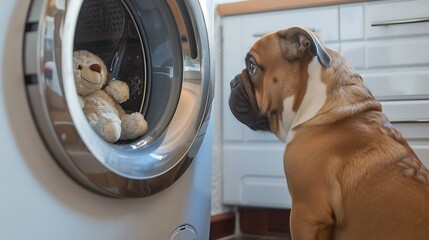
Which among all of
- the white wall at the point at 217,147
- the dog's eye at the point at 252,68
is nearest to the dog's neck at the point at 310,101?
the dog's eye at the point at 252,68

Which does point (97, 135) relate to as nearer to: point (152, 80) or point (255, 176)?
point (152, 80)

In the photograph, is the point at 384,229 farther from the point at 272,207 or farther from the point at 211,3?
the point at 272,207

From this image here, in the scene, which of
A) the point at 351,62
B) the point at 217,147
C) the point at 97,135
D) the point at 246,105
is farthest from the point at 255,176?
the point at 97,135

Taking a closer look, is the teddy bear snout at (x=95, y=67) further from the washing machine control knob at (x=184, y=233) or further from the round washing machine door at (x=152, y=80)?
the washing machine control knob at (x=184, y=233)

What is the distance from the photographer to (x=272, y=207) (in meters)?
2.03

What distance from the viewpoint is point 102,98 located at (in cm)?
114

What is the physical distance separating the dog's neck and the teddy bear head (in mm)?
466

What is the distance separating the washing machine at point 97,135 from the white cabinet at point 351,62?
0.71 meters

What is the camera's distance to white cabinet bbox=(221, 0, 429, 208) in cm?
176

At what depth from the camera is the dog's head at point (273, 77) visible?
1.30 m

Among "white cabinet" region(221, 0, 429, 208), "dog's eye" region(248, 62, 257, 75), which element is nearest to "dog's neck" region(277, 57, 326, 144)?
"dog's eye" region(248, 62, 257, 75)

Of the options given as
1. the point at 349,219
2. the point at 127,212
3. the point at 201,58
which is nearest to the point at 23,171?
the point at 127,212

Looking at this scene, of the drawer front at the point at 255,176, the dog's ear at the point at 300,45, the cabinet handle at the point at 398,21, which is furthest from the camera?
the drawer front at the point at 255,176

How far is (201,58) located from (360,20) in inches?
32.7
